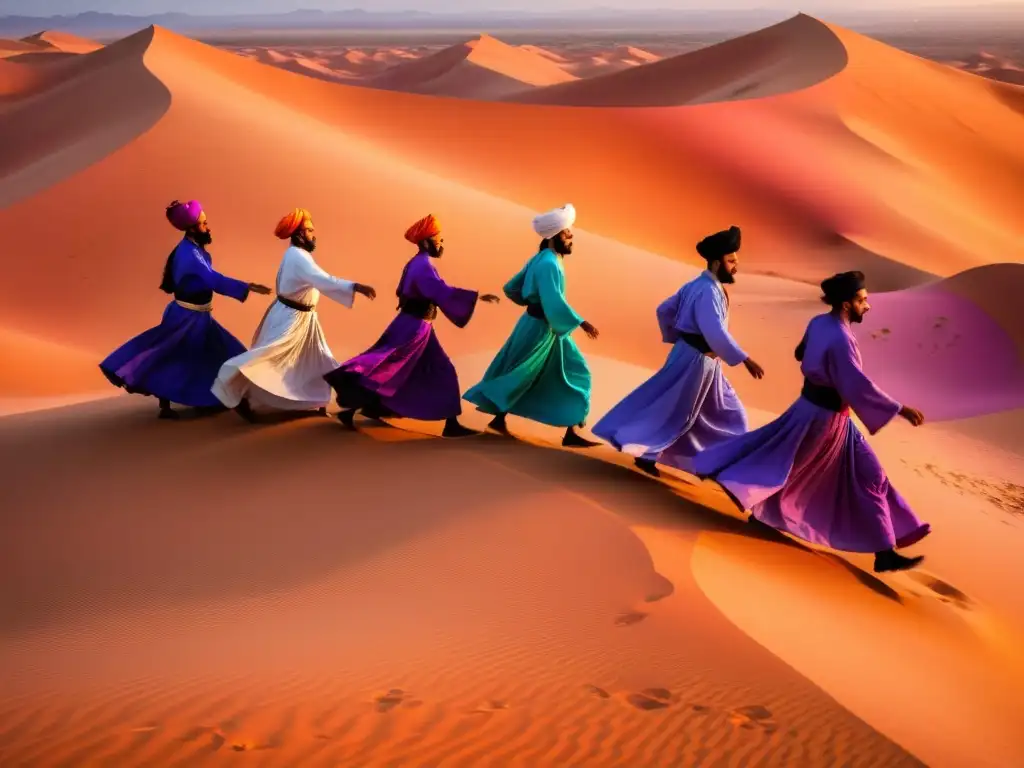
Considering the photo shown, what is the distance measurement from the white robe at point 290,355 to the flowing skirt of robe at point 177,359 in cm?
35

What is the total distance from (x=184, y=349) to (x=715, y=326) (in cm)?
425

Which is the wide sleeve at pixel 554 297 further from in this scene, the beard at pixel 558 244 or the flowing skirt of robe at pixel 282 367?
the flowing skirt of robe at pixel 282 367

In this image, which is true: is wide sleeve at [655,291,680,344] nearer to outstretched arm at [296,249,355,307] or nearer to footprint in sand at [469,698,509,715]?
outstretched arm at [296,249,355,307]

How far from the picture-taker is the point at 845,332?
677 cm

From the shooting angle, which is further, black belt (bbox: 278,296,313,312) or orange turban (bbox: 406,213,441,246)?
black belt (bbox: 278,296,313,312)

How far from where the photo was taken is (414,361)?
8.59 metres

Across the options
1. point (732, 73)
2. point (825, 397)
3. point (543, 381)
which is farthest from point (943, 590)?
point (732, 73)

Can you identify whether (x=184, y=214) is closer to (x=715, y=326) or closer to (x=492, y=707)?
(x=715, y=326)

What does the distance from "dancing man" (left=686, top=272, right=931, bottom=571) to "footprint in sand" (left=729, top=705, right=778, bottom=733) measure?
2308 millimetres

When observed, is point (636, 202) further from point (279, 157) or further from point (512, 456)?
point (512, 456)

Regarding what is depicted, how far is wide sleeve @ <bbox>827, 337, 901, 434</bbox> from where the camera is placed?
6.60 m

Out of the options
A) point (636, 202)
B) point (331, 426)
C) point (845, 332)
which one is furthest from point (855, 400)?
point (636, 202)

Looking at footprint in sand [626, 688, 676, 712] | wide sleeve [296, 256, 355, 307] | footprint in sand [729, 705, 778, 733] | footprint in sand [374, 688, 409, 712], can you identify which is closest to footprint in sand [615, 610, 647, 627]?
footprint in sand [626, 688, 676, 712]

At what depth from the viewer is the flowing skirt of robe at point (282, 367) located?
27.8 feet
